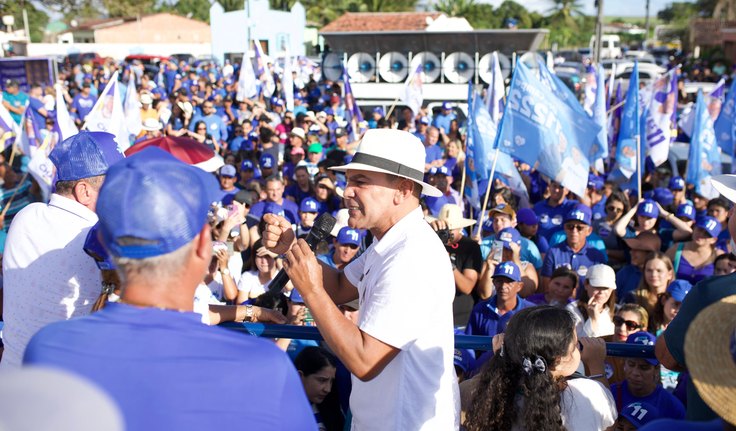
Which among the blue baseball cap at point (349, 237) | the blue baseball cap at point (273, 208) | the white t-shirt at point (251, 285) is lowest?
the white t-shirt at point (251, 285)

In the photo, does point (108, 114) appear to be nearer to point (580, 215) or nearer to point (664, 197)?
point (580, 215)

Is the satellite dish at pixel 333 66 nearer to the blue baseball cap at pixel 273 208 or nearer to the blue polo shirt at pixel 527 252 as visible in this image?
the blue baseball cap at pixel 273 208

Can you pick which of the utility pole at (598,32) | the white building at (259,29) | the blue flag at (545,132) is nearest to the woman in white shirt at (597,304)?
the blue flag at (545,132)

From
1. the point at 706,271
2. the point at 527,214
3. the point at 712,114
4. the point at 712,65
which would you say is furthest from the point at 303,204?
the point at 712,65

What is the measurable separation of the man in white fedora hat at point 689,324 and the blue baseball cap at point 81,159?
1953mm

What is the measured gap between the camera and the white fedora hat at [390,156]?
256 cm

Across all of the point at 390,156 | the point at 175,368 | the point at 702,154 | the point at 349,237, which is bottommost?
the point at 702,154

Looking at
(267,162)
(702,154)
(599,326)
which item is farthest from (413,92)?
(599,326)

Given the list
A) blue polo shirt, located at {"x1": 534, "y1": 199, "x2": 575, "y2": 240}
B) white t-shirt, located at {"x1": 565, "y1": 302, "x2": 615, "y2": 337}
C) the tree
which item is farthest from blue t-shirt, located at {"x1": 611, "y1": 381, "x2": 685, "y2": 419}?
the tree

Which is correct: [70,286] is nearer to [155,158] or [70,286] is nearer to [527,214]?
[155,158]

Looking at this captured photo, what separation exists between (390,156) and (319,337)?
871mm

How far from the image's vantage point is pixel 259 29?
39.4 metres

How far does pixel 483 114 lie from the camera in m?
9.48

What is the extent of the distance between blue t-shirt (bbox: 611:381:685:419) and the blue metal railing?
0.74 m
